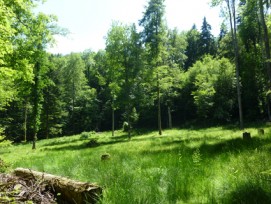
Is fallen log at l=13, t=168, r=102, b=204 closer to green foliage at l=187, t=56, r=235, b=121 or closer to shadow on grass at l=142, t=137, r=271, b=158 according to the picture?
shadow on grass at l=142, t=137, r=271, b=158

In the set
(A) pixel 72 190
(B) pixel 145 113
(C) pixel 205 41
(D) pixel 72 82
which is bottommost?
Answer: (A) pixel 72 190

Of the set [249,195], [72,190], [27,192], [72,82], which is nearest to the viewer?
[249,195]

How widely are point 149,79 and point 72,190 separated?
28.8 m

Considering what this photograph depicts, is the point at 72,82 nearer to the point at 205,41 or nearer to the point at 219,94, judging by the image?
the point at 205,41

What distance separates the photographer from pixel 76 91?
66500 mm

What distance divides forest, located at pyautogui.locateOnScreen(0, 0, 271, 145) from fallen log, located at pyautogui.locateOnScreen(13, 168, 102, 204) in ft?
16.6

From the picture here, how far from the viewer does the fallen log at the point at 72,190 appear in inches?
219

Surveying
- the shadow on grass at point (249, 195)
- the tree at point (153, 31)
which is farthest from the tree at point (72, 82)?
the shadow on grass at point (249, 195)

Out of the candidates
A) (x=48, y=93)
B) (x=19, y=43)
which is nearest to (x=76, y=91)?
(x=48, y=93)

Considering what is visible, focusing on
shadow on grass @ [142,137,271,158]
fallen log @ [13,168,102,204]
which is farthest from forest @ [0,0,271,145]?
shadow on grass @ [142,137,271,158]

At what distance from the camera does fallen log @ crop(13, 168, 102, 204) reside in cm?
555

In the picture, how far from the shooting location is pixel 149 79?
112ft

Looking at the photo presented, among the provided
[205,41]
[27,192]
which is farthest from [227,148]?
[205,41]

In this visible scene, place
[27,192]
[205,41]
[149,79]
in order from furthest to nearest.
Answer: [205,41], [149,79], [27,192]
